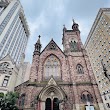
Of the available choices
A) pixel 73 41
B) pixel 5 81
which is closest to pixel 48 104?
pixel 5 81

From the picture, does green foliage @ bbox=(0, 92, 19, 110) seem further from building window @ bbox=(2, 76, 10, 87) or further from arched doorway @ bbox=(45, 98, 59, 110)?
building window @ bbox=(2, 76, 10, 87)

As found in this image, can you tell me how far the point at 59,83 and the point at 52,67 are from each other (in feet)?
11.5

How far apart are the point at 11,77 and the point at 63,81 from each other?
1031cm

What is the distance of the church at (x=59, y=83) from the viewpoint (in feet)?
45.5

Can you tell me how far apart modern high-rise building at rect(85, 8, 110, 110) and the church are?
1427 centimetres

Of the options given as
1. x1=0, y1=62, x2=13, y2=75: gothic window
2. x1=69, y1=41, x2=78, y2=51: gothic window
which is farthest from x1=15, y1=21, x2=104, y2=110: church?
x1=0, y1=62, x2=13, y2=75: gothic window

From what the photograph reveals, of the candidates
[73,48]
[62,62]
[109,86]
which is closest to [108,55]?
[109,86]

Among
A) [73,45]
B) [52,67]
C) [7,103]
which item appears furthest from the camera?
[73,45]

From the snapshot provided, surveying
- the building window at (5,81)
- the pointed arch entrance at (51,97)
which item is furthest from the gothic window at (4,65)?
the pointed arch entrance at (51,97)

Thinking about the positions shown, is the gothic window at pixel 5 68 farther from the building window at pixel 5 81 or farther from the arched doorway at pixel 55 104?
the arched doorway at pixel 55 104

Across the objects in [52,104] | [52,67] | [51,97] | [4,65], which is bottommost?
[52,104]

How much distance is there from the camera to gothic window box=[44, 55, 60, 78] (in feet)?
56.7

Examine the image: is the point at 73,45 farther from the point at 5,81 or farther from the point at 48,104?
the point at 5,81

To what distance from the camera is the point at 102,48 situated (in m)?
35.6
